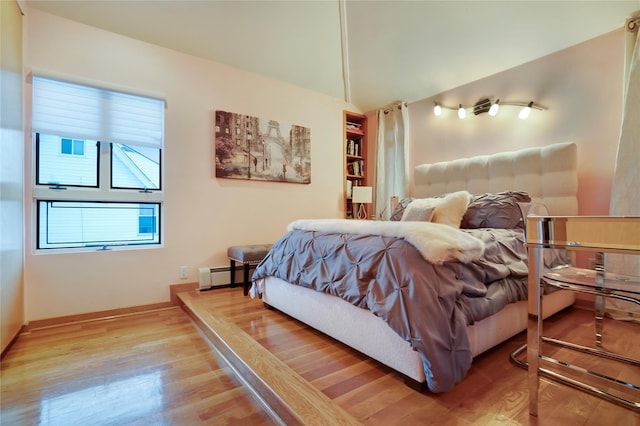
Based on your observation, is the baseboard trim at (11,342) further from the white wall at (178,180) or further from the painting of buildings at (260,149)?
the painting of buildings at (260,149)

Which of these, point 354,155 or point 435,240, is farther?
point 354,155

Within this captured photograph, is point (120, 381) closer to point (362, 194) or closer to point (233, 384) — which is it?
point (233, 384)

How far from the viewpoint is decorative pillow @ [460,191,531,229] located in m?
2.37

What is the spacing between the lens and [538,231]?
43.1 inches

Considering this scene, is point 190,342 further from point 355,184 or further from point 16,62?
point 355,184

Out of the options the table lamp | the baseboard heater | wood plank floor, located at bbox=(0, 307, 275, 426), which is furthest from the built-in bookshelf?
wood plank floor, located at bbox=(0, 307, 275, 426)

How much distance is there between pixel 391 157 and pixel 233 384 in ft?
11.1

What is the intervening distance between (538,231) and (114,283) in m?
3.05

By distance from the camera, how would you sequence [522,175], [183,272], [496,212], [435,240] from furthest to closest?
1. [183,272]
2. [522,175]
3. [496,212]
4. [435,240]

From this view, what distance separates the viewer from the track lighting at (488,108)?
9.21 ft

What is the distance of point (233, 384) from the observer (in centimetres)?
152

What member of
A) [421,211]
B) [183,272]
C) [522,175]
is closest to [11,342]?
[183,272]

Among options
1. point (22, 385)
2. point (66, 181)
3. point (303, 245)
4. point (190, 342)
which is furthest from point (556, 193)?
point (66, 181)

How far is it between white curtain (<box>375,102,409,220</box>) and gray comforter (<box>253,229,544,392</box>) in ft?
6.46
